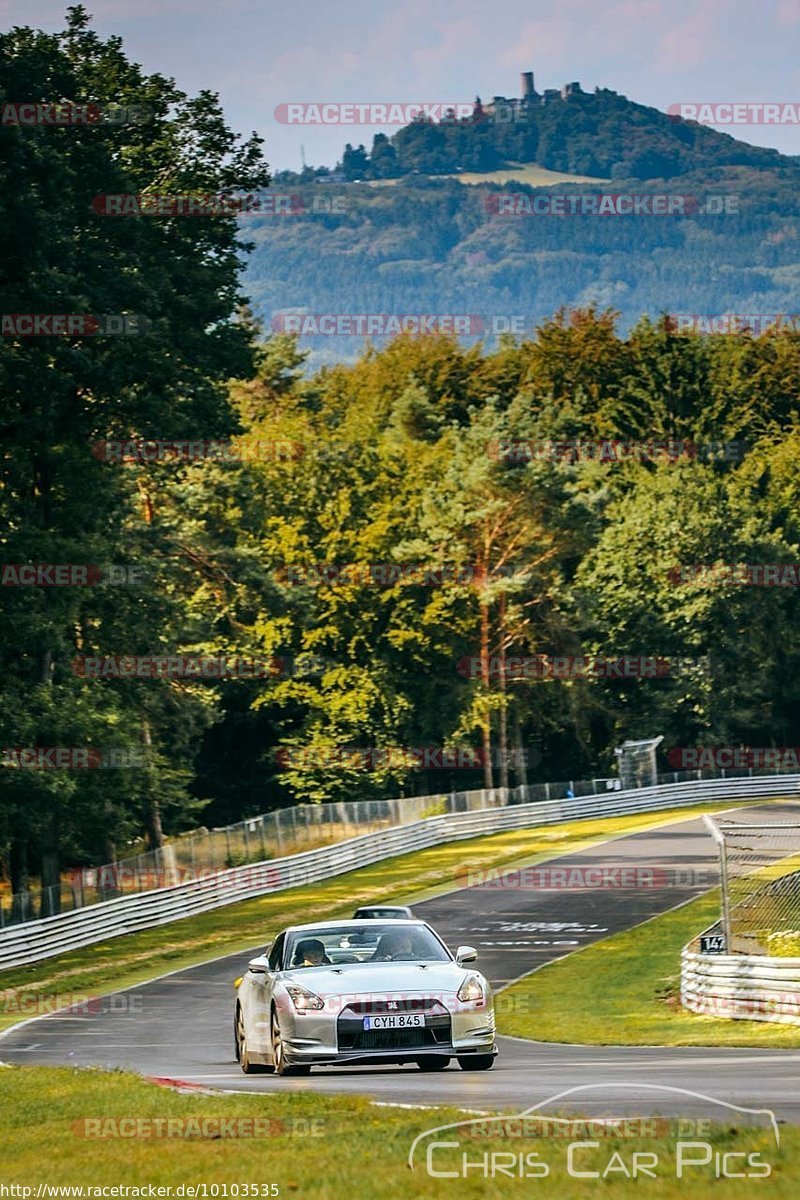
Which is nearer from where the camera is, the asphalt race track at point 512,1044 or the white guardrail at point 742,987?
the asphalt race track at point 512,1044

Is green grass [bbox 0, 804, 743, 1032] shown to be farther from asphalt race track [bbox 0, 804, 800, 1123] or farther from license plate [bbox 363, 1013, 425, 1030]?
license plate [bbox 363, 1013, 425, 1030]

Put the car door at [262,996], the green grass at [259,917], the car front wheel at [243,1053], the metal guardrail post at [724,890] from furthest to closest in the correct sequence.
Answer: the green grass at [259,917] < the metal guardrail post at [724,890] < the car front wheel at [243,1053] < the car door at [262,996]

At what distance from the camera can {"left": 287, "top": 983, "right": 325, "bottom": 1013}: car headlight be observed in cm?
1577

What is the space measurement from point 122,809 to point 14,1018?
58.2 feet

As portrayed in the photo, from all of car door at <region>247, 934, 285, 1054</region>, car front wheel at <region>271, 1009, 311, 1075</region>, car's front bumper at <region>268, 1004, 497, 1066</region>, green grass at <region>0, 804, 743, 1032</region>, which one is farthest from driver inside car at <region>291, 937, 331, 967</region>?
green grass at <region>0, 804, 743, 1032</region>

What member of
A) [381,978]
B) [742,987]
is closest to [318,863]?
[742,987]

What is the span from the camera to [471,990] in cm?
1587

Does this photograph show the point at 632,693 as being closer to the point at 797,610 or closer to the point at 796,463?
the point at 797,610

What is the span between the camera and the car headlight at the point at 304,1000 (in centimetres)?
1577

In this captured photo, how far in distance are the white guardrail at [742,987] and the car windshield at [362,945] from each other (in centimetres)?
688

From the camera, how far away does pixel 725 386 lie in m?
107

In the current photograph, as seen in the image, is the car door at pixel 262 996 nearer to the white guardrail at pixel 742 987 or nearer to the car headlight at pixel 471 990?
the car headlight at pixel 471 990

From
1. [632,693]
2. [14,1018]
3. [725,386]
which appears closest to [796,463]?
[725,386]

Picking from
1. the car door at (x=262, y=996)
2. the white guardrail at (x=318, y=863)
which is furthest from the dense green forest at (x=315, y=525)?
the car door at (x=262, y=996)
